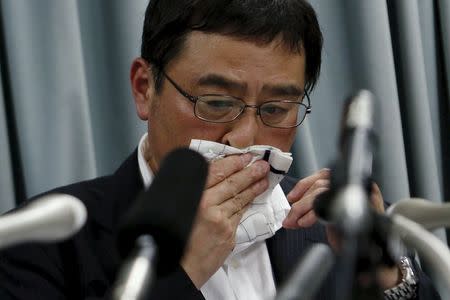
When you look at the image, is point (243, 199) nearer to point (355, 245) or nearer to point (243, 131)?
point (243, 131)

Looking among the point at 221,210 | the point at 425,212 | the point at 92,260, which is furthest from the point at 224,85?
the point at 425,212

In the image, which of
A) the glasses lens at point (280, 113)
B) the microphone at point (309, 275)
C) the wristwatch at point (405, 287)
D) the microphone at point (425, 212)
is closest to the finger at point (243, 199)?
the glasses lens at point (280, 113)

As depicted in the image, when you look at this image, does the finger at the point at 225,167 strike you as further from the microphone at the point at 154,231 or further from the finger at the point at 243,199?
the microphone at the point at 154,231

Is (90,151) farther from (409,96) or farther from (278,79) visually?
(409,96)

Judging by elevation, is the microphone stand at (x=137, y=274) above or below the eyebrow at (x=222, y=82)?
below

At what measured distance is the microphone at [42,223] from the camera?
1.72 ft

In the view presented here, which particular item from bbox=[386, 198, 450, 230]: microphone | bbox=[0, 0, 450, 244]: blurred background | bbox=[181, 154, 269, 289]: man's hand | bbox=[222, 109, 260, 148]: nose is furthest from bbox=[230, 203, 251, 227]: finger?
bbox=[386, 198, 450, 230]: microphone

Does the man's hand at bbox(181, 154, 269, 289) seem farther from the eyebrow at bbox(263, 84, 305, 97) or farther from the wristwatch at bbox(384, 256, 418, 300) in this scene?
the wristwatch at bbox(384, 256, 418, 300)

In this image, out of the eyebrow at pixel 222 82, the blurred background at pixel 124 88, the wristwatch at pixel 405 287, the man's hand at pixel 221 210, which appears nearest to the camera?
the wristwatch at pixel 405 287

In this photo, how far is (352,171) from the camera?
0.54m

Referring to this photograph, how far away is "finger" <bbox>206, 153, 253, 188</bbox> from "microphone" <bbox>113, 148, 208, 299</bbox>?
1.83 ft

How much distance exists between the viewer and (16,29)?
1438 millimetres

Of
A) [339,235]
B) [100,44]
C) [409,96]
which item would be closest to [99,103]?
[100,44]

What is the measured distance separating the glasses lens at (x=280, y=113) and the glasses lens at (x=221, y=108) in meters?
0.04
